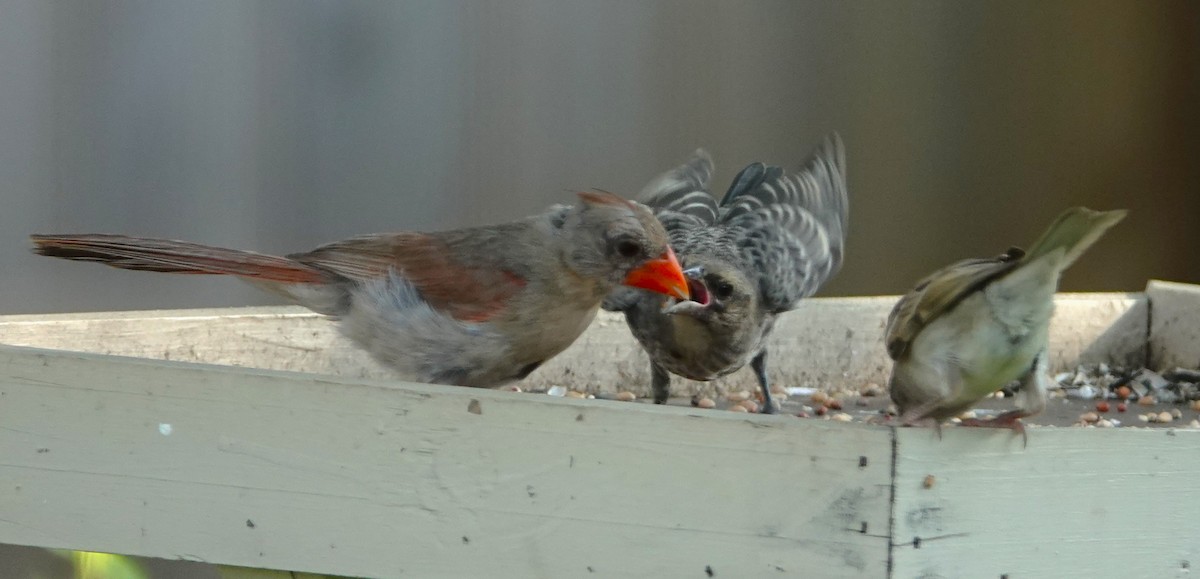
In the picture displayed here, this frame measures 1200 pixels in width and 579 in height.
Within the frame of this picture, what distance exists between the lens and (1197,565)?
72.3 inches

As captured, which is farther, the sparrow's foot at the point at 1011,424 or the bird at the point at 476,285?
the bird at the point at 476,285

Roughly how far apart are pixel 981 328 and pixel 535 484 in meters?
0.83

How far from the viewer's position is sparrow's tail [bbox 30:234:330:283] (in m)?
2.17

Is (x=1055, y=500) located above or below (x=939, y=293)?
below

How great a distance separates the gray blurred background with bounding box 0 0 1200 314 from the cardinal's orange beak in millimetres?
2156

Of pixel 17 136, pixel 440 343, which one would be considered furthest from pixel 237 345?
pixel 17 136

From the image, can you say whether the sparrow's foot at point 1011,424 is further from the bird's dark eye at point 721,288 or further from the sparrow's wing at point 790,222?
the sparrow's wing at point 790,222

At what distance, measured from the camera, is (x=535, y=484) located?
1.80 meters

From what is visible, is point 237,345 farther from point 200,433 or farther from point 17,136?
point 17,136

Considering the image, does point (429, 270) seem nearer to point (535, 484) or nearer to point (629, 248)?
point (629, 248)

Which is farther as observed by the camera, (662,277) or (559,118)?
(559,118)

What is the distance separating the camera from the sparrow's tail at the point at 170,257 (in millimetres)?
2170

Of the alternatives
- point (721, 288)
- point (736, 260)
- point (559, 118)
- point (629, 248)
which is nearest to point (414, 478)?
point (629, 248)

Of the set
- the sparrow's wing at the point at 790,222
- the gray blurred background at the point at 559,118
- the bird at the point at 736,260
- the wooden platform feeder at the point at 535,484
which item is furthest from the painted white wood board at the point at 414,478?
the sparrow's wing at the point at 790,222
